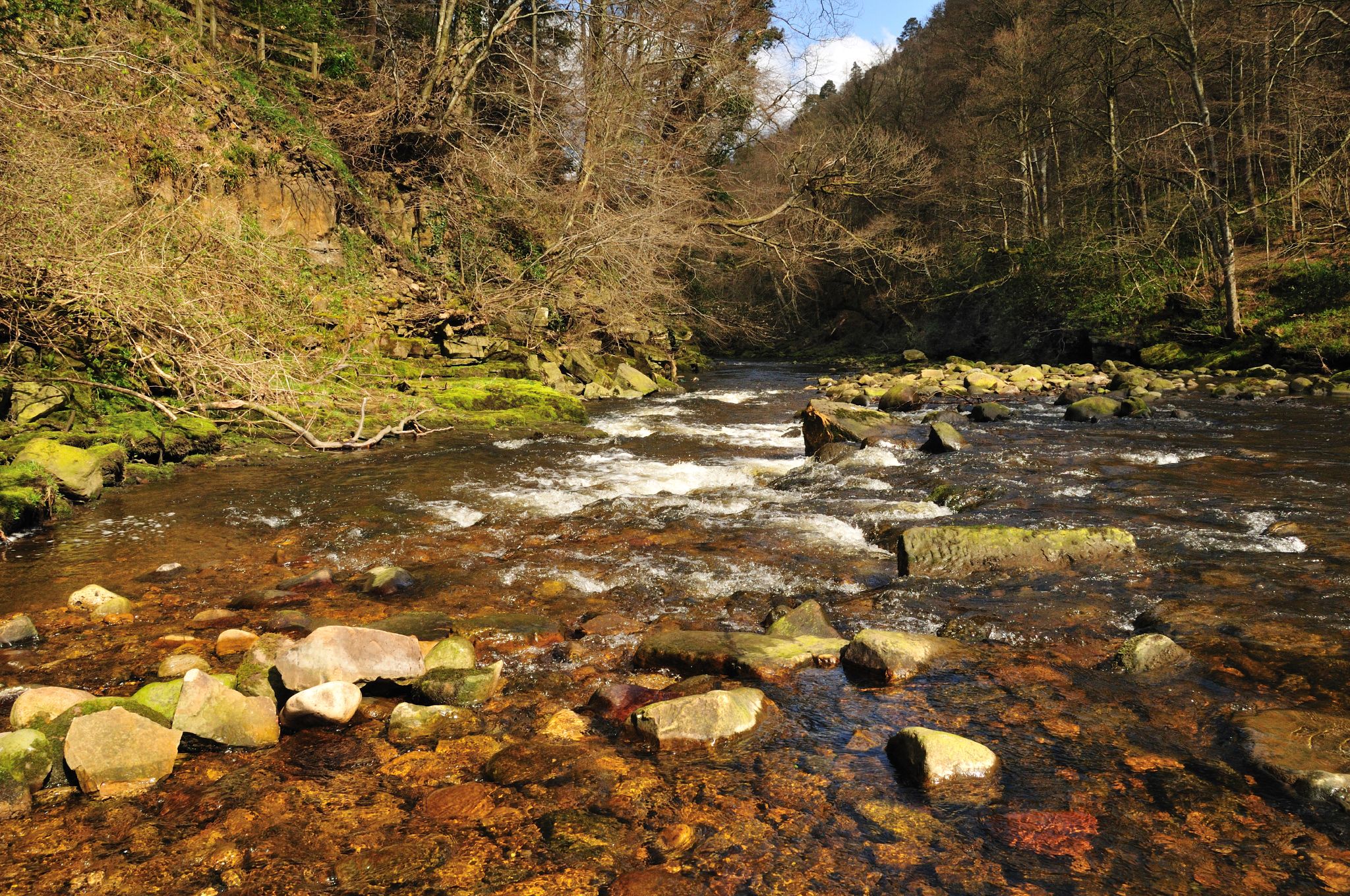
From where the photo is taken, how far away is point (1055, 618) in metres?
4.38

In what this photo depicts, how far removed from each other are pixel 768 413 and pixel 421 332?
7.32 meters

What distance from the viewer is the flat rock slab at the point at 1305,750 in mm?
2615

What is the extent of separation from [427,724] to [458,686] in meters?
0.27

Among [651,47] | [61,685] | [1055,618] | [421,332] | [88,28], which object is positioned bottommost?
[1055,618]

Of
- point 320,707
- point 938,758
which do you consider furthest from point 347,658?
point 938,758

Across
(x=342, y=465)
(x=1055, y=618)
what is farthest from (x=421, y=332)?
(x=1055, y=618)

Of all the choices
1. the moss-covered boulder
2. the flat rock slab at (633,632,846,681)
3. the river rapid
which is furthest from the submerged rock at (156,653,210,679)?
the moss-covered boulder

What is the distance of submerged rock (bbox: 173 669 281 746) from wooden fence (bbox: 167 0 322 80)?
15.6m

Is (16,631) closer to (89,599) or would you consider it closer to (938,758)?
(89,599)

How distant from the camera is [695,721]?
3.13m

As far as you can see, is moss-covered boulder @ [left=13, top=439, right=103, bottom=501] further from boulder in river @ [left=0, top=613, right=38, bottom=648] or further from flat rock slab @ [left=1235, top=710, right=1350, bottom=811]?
flat rock slab @ [left=1235, top=710, right=1350, bottom=811]

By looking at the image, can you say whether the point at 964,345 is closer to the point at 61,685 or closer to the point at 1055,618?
the point at 1055,618

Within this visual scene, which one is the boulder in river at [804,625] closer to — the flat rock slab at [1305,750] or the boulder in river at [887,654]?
the boulder in river at [887,654]

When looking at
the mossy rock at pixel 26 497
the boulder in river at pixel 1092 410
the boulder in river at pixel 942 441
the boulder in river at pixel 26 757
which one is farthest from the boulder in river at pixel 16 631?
the boulder in river at pixel 1092 410
